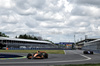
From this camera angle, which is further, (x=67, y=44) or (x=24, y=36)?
(x=24, y=36)

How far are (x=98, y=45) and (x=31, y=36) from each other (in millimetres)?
160275

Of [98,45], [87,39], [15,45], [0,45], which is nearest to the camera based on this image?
[98,45]

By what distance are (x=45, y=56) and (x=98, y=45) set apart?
1935 cm

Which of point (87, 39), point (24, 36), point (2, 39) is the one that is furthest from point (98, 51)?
point (24, 36)

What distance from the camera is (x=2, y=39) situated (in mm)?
99125

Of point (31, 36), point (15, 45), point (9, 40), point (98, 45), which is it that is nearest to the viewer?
point (98, 45)

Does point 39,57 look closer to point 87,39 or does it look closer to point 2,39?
point 2,39

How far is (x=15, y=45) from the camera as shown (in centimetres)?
9706

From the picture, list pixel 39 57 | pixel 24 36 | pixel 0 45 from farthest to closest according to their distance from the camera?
pixel 24 36
pixel 0 45
pixel 39 57

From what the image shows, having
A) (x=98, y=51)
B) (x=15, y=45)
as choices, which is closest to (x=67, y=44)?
(x=15, y=45)

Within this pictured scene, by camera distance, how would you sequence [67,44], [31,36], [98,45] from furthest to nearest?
[31,36] → [67,44] → [98,45]

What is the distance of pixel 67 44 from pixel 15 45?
33.7m

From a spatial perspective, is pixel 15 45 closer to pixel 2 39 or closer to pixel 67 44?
pixel 2 39

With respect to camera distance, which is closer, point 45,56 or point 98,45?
point 45,56
